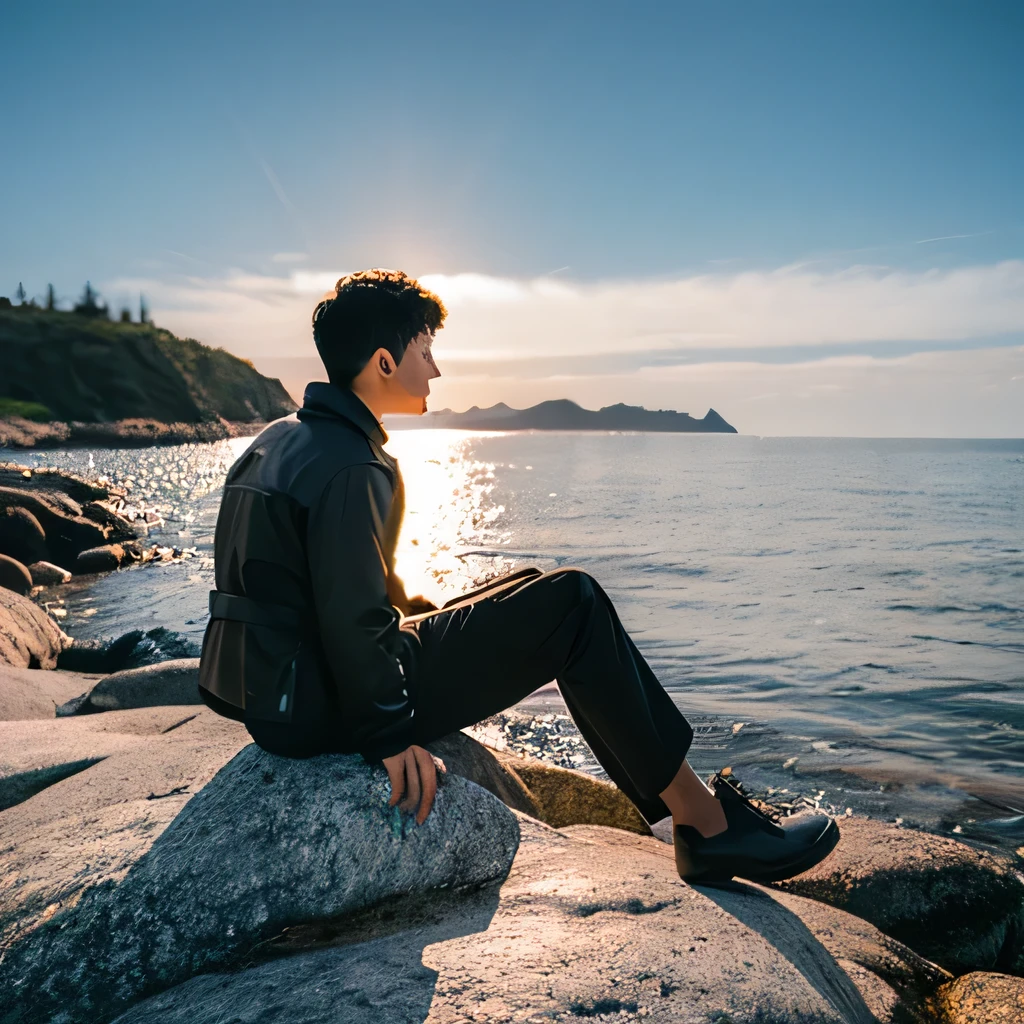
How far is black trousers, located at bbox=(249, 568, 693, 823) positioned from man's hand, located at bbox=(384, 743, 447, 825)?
97 millimetres

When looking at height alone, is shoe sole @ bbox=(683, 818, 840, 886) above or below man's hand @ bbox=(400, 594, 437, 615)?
below

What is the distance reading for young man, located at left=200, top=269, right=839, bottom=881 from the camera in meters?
2.61

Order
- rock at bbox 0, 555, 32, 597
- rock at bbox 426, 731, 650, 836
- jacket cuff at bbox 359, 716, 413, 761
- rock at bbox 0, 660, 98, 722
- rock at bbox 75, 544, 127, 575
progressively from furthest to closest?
1. rock at bbox 75, 544, 127, 575
2. rock at bbox 0, 555, 32, 597
3. rock at bbox 0, 660, 98, 722
4. rock at bbox 426, 731, 650, 836
5. jacket cuff at bbox 359, 716, 413, 761

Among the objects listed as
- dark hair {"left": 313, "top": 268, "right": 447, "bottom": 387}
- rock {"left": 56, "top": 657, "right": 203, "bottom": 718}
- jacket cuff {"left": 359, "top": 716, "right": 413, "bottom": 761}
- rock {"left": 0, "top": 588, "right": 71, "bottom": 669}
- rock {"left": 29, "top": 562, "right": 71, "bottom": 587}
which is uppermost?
dark hair {"left": 313, "top": 268, "right": 447, "bottom": 387}

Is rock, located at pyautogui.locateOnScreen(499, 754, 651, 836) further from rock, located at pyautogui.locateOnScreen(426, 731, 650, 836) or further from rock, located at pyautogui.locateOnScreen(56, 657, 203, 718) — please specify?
rock, located at pyautogui.locateOnScreen(56, 657, 203, 718)

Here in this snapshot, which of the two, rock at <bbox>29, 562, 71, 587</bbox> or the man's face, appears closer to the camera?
the man's face

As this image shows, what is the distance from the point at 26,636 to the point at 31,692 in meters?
2.99

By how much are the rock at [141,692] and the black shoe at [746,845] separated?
4.82 meters

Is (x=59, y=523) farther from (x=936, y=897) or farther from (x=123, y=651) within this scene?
(x=936, y=897)

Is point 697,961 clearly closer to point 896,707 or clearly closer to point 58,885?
point 58,885

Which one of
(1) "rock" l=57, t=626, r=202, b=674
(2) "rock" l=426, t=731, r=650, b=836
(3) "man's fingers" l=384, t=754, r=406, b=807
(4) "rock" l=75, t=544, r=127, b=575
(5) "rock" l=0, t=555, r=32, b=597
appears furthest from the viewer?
(4) "rock" l=75, t=544, r=127, b=575

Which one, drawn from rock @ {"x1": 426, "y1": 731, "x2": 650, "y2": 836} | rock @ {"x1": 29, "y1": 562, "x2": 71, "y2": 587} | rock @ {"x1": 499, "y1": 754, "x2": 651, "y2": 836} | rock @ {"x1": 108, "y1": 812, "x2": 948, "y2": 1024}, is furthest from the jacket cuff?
rock @ {"x1": 29, "y1": 562, "x2": 71, "y2": 587}

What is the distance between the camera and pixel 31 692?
7016 mm

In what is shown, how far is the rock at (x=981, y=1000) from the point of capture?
10.0 ft
